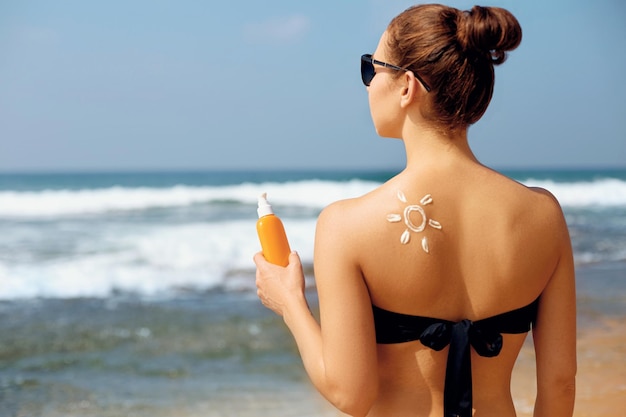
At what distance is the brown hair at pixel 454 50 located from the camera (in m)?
1.55

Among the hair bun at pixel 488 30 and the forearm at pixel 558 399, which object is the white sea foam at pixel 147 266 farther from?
the hair bun at pixel 488 30

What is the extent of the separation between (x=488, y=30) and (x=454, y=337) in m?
0.65

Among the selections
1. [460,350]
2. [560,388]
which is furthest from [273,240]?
[560,388]

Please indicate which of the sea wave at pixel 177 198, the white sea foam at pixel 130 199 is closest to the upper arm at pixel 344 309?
the sea wave at pixel 177 198

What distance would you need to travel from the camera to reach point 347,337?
158 cm

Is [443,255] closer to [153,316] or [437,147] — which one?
[437,147]

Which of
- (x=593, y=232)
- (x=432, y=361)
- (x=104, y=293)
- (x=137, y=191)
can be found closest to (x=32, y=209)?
(x=137, y=191)

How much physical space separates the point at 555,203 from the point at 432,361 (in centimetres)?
45

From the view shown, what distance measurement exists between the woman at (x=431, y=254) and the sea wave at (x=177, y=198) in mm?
18993

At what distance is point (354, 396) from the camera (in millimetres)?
1607

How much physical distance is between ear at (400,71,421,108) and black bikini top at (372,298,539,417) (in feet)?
1.47

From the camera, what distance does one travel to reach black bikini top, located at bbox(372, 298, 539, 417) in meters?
1.63

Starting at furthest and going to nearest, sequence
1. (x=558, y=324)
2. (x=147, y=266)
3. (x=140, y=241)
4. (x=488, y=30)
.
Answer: (x=140, y=241)
(x=147, y=266)
(x=558, y=324)
(x=488, y=30)

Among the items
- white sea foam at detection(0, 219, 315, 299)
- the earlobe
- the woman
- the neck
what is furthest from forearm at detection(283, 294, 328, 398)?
white sea foam at detection(0, 219, 315, 299)
